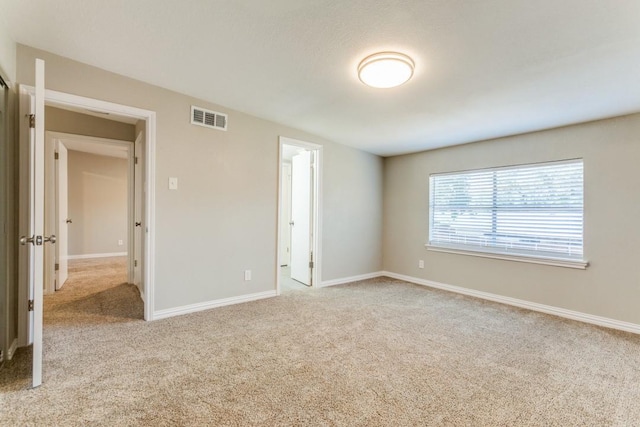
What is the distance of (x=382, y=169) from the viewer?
17.0 feet

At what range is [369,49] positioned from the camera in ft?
6.92

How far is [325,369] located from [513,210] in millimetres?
3122

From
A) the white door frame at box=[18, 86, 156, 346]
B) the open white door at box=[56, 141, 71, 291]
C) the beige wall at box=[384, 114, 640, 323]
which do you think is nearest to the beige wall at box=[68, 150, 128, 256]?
the open white door at box=[56, 141, 71, 291]

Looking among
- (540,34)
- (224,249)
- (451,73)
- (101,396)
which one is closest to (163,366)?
(101,396)

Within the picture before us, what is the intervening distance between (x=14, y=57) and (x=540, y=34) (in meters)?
3.77

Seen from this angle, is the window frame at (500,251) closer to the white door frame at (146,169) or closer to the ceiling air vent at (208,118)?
the ceiling air vent at (208,118)

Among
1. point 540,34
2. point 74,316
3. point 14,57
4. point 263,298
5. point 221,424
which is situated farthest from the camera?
point 263,298

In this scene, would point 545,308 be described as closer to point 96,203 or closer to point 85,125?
point 85,125

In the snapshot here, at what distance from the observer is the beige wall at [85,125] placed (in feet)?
12.4

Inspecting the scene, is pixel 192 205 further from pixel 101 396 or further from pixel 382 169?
pixel 382 169

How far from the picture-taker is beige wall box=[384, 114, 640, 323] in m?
2.90

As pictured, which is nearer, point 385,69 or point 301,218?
point 385,69

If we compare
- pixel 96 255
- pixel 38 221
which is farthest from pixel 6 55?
pixel 96 255

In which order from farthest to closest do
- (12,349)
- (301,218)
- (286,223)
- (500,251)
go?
(286,223), (301,218), (500,251), (12,349)
